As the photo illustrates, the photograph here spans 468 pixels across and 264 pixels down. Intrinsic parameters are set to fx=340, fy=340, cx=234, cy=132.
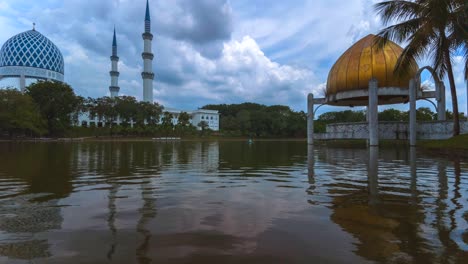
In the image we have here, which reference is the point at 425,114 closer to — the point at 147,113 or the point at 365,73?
the point at 365,73

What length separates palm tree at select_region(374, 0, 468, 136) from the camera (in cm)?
2030

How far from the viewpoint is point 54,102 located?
6912 cm

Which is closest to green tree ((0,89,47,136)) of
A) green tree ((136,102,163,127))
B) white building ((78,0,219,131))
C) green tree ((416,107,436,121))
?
green tree ((136,102,163,127))

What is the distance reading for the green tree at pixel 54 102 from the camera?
6869 cm

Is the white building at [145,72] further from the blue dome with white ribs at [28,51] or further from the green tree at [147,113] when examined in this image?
the blue dome with white ribs at [28,51]

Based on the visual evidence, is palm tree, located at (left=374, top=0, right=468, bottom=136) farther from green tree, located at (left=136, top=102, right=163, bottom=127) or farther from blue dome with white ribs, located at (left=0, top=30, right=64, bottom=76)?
blue dome with white ribs, located at (left=0, top=30, right=64, bottom=76)

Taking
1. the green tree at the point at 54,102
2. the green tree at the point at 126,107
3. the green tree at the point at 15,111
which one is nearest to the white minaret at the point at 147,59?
the green tree at the point at 126,107

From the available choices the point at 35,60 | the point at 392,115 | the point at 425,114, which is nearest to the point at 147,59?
the point at 35,60

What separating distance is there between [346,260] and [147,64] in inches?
4089

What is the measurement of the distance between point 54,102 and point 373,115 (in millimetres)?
62686

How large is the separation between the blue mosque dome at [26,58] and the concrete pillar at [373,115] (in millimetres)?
93215

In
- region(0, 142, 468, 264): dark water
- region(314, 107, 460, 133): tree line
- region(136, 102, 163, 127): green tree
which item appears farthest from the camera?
region(136, 102, 163, 127): green tree

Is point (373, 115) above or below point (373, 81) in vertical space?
below

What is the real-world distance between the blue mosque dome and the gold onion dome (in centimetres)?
8876
